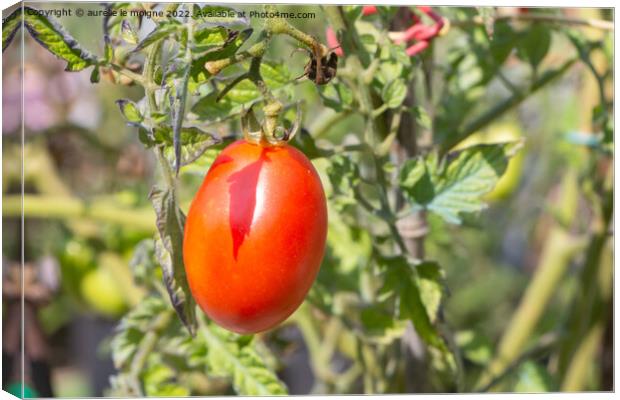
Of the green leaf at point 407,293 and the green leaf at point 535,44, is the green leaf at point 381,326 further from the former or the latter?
the green leaf at point 535,44

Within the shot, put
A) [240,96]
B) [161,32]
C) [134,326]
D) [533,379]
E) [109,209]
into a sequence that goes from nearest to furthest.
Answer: [161,32], [240,96], [134,326], [533,379], [109,209]

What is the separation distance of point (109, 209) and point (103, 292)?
0.12 metres

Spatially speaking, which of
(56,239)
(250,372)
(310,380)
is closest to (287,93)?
(250,372)

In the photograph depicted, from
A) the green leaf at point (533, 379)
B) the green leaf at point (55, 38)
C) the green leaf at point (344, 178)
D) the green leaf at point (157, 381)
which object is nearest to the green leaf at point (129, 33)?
the green leaf at point (55, 38)

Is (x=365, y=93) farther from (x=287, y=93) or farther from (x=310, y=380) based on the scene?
(x=310, y=380)

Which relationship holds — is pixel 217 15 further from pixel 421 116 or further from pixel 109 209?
pixel 109 209

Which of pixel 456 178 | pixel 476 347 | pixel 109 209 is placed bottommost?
pixel 476 347

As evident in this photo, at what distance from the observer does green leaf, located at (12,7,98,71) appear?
1.62 feet

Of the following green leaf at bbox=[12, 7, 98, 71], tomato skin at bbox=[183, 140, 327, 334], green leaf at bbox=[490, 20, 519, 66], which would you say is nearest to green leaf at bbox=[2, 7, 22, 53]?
green leaf at bbox=[12, 7, 98, 71]

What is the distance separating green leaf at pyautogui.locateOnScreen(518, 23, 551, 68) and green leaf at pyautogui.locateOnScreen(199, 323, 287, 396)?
31 cm

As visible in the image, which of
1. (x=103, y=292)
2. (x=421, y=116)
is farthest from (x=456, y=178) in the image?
(x=103, y=292)

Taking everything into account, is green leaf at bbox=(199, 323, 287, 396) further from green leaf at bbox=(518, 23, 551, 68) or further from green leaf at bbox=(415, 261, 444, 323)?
green leaf at bbox=(518, 23, 551, 68)

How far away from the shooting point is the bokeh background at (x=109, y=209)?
928mm

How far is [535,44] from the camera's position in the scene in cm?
79
